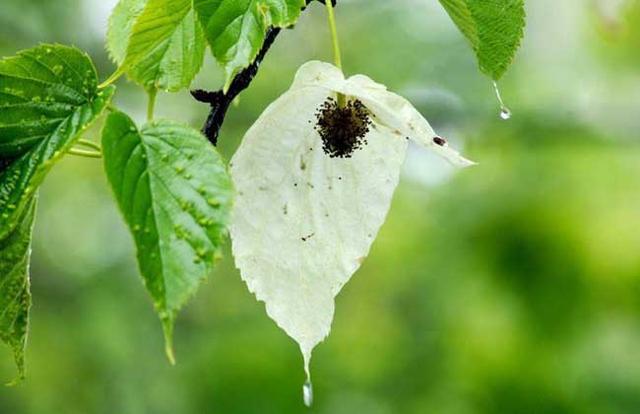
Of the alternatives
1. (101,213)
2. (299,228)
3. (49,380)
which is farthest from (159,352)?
(299,228)

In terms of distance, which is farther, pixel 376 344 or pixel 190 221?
pixel 376 344

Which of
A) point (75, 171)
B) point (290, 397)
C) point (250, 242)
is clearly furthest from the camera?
point (75, 171)

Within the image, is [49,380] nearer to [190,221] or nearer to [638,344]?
[638,344]

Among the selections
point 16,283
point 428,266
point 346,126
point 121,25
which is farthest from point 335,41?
point 428,266

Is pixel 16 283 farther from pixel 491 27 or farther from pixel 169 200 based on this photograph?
pixel 491 27

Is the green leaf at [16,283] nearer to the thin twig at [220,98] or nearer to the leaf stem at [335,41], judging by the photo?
the thin twig at [220,98]

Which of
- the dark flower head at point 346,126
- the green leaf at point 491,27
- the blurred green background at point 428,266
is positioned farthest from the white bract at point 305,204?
the blurred green background at point 428,266

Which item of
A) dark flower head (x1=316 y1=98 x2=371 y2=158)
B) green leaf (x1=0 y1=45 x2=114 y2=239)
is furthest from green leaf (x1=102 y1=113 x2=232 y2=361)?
dark flower head (x1=316 y1=98 x2=371 y2=158)
